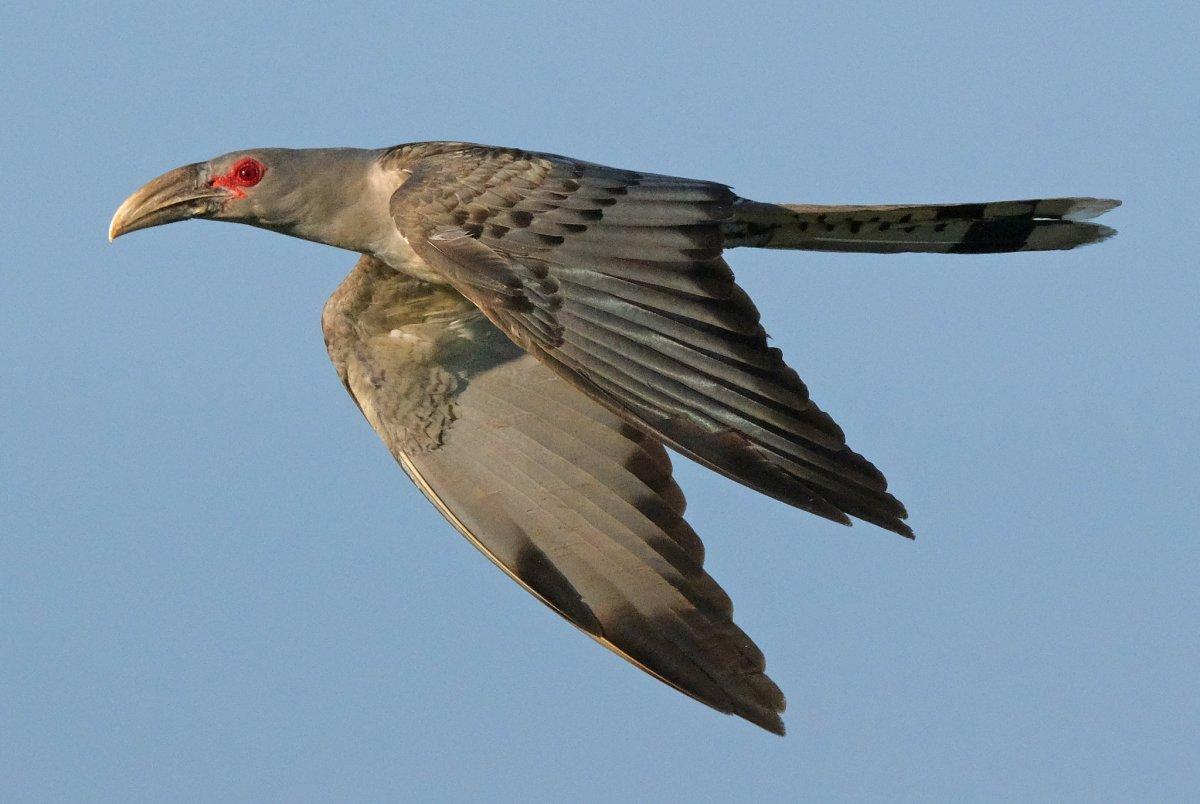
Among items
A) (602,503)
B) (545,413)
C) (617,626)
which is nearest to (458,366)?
(545,413)

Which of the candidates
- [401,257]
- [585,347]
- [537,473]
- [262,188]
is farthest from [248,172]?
[585,347]

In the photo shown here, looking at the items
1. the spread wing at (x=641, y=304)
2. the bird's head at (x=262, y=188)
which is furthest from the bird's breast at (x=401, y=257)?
the spread wing at (x=641, y=304)

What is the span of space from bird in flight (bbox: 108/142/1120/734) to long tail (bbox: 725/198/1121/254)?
0.01 meters

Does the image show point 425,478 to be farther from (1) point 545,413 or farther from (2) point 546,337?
(2) point 546,337

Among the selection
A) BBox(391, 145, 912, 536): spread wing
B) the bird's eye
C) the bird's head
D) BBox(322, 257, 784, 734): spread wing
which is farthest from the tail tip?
the bird's eye

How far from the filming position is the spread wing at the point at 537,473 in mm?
11781

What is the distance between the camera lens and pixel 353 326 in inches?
511

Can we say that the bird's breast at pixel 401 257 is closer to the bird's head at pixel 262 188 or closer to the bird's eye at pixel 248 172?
the bird's head at pixel 262 188

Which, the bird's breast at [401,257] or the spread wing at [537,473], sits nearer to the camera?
the bird's breast at [401,257]

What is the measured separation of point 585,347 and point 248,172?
10.7 feet

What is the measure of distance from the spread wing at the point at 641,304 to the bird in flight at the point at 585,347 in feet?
0.04

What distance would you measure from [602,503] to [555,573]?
664 mm

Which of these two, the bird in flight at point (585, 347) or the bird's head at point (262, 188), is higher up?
A: the bird's head at point (262, 188)

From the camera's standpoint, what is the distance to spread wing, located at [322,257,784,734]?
1178 centimetres
